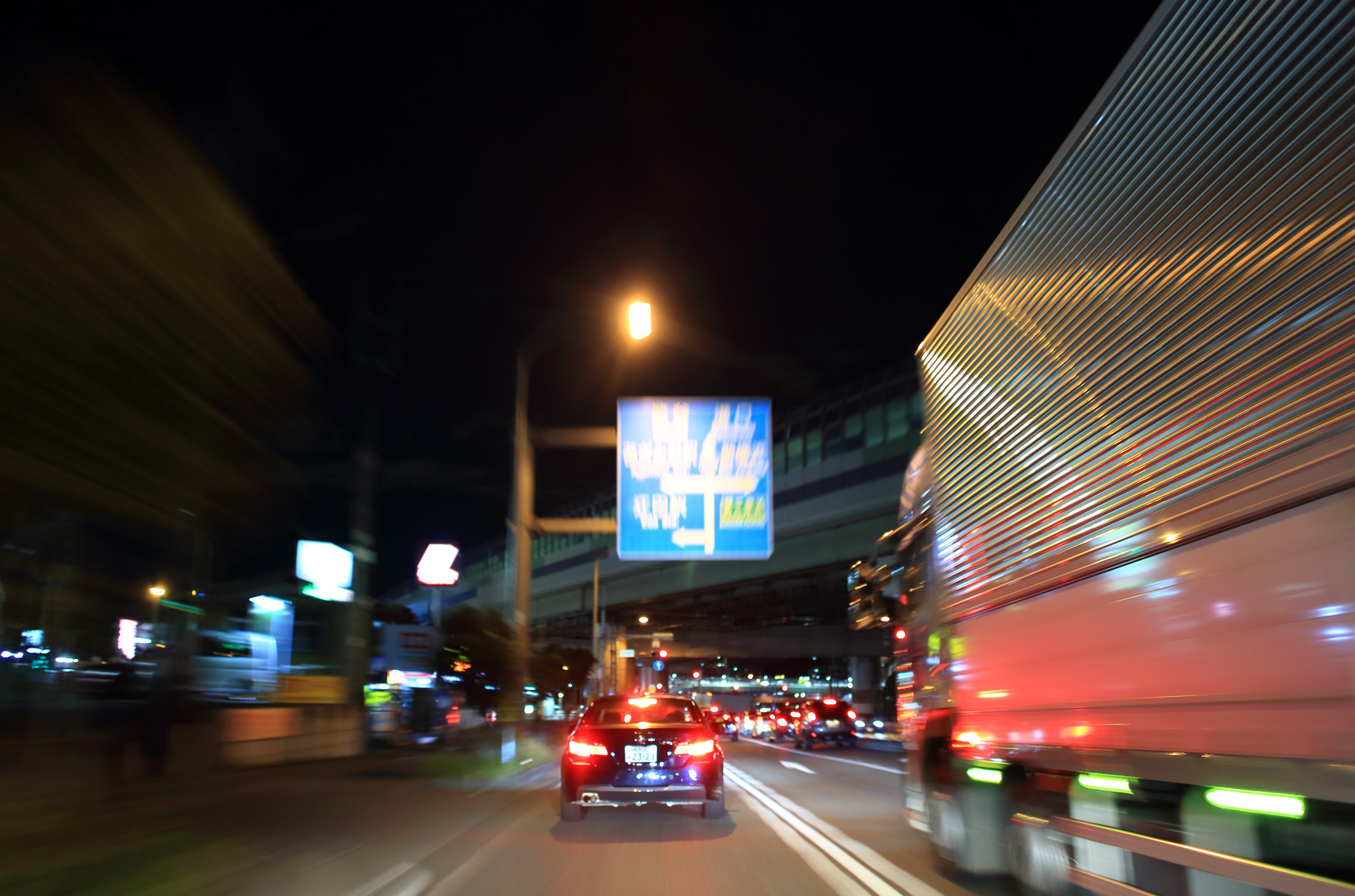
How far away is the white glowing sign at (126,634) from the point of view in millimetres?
6004

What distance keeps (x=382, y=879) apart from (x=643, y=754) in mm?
3568

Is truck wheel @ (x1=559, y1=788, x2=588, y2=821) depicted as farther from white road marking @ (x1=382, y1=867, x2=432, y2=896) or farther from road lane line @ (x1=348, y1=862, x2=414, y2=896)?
white road marking @ (x1=382, y1=867, x2=432, y2=896)

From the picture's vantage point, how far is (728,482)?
18609mm

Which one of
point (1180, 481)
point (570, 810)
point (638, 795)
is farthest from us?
point (570, 810)

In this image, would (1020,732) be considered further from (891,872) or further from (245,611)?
(245,611)

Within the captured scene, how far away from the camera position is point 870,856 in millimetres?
9336

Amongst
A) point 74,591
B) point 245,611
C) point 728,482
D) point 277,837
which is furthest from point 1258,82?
point 245,611

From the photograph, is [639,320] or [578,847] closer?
[578,847]

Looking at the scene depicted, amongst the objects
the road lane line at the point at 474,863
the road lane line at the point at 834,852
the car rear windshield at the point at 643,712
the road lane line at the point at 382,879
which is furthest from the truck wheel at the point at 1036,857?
the car rear windshield at the point at 643,712

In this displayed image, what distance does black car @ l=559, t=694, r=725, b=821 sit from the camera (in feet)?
36.4

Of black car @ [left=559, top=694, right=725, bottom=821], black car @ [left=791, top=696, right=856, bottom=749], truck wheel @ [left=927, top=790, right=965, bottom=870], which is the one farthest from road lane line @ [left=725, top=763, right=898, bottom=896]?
black car @ [left=791, top=696, right=856, bottom=749]

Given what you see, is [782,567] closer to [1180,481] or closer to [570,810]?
[570,810]

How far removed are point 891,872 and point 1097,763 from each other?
3.63 m

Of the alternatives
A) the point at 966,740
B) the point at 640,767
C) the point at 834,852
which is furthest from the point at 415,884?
the point at 966,740
